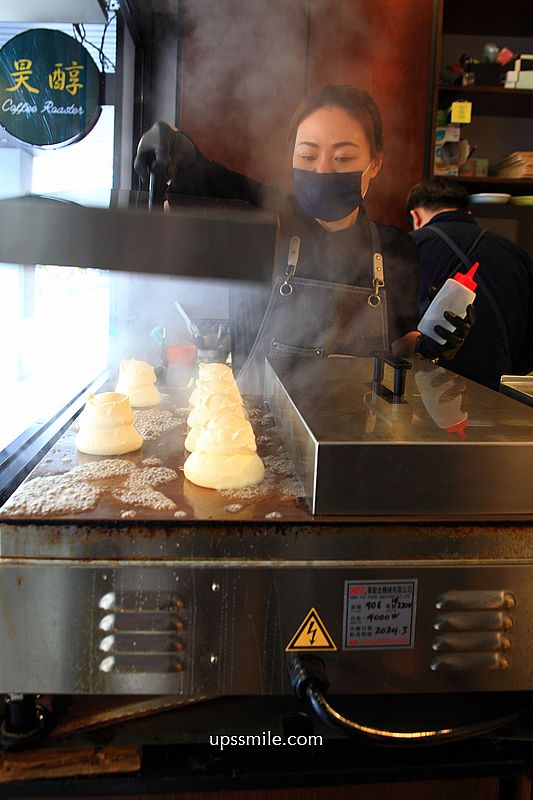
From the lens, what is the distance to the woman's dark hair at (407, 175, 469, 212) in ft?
9.02

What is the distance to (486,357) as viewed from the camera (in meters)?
2.79

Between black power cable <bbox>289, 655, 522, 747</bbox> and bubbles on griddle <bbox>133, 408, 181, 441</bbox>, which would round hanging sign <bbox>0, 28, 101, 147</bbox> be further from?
black power cable <bbox>289, 655, 522, 747</bbox>

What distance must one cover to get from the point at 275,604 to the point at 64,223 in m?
0.55

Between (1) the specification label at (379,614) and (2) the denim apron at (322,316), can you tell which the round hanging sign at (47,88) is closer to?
(2) the denim apron at (322,316)

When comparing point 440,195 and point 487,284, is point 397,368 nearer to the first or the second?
point 487,284

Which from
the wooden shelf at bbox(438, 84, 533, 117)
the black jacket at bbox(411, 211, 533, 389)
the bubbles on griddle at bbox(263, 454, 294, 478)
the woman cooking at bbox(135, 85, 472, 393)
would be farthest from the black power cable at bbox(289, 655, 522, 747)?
the wooden shelf at bbox(438, 84, 533, 117)

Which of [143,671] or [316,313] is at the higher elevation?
[316,313]

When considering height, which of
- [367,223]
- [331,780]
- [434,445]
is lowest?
[331,780]

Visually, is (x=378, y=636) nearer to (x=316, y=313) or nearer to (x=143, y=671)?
(x=143, y=671)

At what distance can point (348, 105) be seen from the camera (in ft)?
6.53

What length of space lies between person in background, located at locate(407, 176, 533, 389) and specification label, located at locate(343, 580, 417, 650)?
196cm

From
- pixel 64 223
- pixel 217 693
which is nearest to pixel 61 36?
pixel 64 223

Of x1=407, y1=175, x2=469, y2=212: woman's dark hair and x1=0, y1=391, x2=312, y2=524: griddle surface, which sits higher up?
x1=407, y1=175, x2=469, y2=212: woman's dark hair

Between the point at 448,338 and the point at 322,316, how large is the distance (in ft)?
1.36
